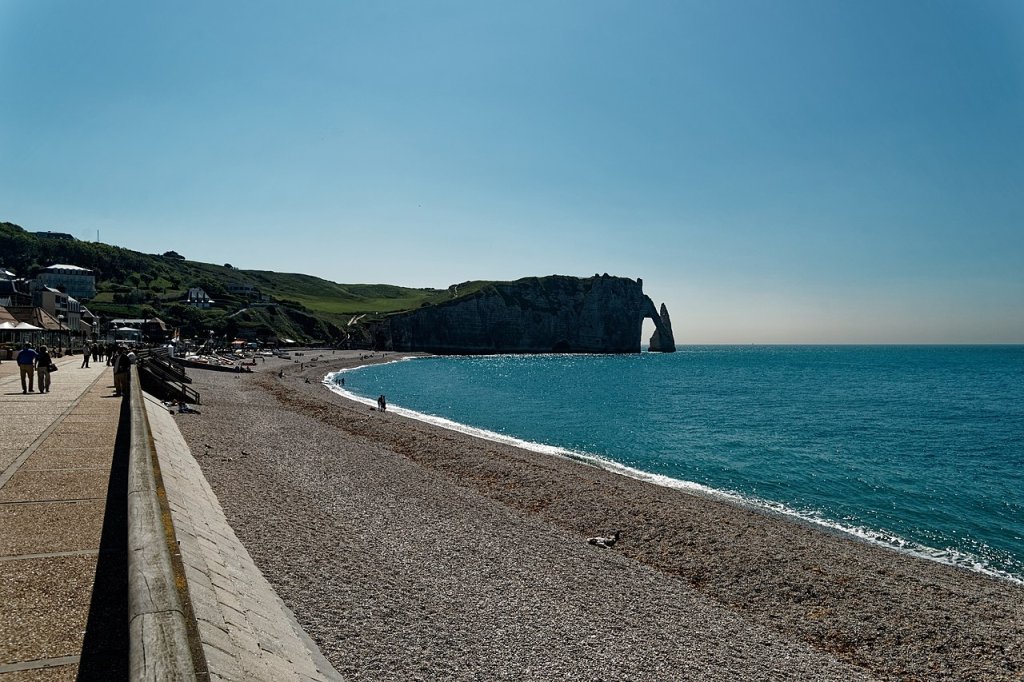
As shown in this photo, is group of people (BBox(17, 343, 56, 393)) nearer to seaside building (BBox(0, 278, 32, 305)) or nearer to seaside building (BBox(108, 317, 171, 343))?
seaside building (BBox(108, 317, 171, 343))

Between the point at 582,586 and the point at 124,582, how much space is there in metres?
8.94

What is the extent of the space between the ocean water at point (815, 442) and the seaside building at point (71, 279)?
103641 millimetres

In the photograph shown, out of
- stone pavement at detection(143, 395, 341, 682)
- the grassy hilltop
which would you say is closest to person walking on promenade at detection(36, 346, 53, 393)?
stone pavement at detection(143, 395, 341, 682)

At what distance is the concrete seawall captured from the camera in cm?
384

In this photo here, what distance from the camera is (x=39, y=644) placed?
5055mm

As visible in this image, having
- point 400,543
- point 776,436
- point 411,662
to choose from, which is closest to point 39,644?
point 411,662

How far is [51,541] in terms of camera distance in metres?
7.36

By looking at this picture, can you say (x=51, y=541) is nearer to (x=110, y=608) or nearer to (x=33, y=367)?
(x=110, y=608)

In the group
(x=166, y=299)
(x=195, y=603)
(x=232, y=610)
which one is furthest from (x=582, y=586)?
(x=166, y=299)

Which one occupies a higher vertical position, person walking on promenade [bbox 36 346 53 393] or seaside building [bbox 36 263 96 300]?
seaside building [bbox 36 263 96 300]

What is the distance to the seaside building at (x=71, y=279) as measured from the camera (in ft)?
452

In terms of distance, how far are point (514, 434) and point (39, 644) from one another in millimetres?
34959

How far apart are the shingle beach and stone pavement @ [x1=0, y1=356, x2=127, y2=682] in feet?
11.9

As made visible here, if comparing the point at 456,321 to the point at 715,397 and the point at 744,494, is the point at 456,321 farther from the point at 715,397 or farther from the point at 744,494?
the point at 744,494
